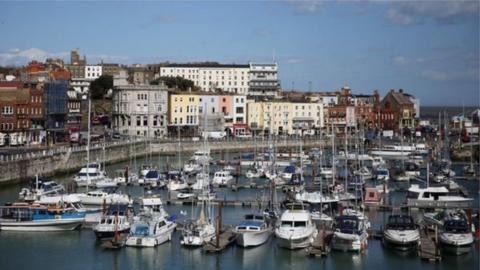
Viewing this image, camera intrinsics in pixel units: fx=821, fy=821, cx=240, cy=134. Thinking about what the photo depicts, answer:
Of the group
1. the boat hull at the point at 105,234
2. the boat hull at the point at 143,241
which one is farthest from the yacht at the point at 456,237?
the boat hull at the point at 105,234

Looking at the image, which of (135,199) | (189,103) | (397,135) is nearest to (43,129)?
(189,103)

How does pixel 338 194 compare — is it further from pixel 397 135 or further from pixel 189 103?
pixel 397 135

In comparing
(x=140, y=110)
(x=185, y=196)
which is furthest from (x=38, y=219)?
(x=140, y=110)

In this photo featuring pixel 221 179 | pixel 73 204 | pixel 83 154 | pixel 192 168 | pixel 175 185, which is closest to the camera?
pixel 73 204

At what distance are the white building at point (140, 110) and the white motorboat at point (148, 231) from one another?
50.7m

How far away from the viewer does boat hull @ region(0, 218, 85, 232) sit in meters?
30.9

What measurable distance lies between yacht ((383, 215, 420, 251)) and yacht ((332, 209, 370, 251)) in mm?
821

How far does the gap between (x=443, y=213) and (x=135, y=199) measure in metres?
15.0

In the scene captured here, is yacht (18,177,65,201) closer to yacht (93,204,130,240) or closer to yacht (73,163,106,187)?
yacht (73,163,106,187)

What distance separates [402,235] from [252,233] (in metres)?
5.05

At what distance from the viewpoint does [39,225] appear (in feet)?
102

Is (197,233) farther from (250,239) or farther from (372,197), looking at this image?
(372,197)

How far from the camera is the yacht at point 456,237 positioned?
27.0m

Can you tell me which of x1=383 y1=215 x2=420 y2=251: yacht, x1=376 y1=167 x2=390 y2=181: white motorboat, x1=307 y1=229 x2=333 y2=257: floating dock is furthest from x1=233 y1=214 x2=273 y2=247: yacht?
x1=376 y1=167 x2=390 y2=181: white motorboat
